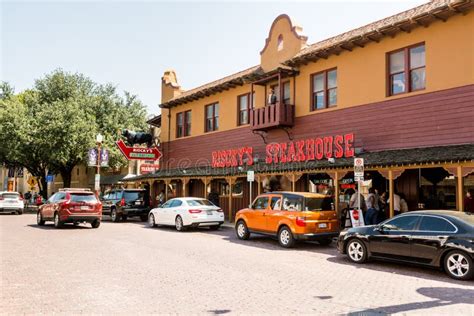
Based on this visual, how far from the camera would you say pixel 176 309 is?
249 inches

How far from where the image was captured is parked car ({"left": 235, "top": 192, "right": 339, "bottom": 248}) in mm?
13297

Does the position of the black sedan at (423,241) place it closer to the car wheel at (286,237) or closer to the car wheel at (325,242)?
the car wheel at (286,237)

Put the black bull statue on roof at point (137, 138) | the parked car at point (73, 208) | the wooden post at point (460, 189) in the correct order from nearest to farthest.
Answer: the wooden post at point (460, 189), the parked car at point (73, 208), the black bull statue on roof at point (137, 138)

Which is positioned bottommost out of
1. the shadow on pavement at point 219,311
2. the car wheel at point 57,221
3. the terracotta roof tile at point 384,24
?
the shadow on pavement at point 219,311

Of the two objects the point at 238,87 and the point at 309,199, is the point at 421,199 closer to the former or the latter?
the point at 309,199

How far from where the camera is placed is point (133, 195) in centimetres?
2433

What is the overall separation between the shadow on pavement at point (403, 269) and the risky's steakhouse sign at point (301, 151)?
7173 millimetres

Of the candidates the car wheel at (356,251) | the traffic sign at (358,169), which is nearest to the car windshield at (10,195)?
the traffic sign at (358,169)

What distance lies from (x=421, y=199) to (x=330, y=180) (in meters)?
4.37

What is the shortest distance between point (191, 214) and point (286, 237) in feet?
19.0

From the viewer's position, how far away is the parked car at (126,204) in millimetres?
23812

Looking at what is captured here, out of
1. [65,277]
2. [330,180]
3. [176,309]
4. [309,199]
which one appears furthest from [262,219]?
[176,309]

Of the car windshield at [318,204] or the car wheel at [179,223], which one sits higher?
the car windshield at [318,204]

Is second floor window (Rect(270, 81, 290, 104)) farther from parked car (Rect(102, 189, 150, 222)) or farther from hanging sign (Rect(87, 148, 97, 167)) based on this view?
hanging sign (Rect(87, 148, 97, 167))
